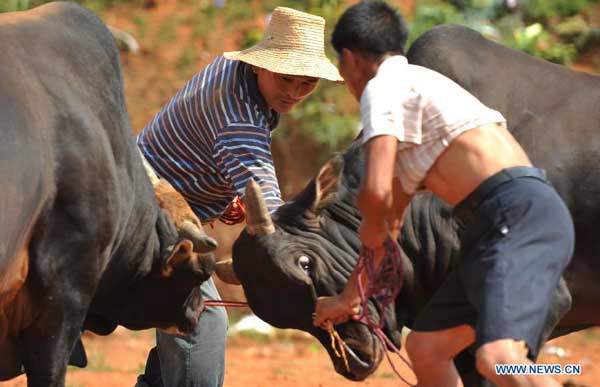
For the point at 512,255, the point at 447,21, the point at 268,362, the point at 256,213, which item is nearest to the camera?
the point at 512,255

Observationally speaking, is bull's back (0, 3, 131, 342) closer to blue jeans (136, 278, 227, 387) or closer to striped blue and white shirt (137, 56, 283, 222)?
striped blue and white shirt (137, 56, 283, 222)

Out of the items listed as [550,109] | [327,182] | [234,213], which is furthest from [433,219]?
[234,213]

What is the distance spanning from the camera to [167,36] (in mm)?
11414

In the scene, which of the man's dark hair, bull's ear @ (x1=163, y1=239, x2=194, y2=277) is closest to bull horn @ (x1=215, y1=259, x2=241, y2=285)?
bull's ear @ (x1=163, y1=239, x2=194, y2=277)

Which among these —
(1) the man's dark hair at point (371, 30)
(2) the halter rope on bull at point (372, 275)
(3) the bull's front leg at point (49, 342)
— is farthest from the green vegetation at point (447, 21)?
(1) the man's dark hair at point (371, 30)

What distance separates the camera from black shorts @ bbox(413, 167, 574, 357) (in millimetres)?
4359

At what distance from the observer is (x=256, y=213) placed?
5.69m

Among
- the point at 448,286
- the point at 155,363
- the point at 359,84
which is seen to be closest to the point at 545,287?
the point at 448,286

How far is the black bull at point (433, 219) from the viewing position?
5859mm

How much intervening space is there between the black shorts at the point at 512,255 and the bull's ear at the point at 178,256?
1.65 m

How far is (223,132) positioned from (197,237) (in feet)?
1.64

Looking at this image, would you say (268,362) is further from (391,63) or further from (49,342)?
(391,63)

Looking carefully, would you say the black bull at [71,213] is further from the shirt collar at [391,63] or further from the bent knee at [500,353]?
the bent knee at [500,353]

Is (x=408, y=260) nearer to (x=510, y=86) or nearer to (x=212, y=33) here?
→ (x=510, y=86)
